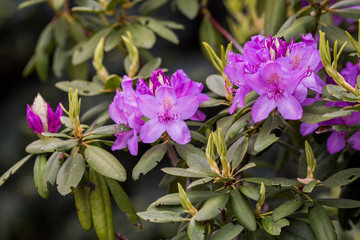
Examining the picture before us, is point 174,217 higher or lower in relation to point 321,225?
higher

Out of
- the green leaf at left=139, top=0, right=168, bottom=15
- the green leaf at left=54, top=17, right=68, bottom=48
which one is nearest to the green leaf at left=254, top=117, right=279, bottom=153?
the green leaf at left=139, top=0, right=168, bottom=15

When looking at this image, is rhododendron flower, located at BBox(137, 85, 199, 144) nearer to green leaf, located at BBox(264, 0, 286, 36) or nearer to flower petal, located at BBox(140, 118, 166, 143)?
flower petal, located at BBox(140, 118, 166, 143)

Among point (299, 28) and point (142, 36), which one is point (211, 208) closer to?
point (299, 28)

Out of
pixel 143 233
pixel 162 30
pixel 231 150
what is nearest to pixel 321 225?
pixel 231 150

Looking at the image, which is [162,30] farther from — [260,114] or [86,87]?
[260,114]

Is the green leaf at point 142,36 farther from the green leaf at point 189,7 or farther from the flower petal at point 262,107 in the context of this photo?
the flower petal at point 262,107

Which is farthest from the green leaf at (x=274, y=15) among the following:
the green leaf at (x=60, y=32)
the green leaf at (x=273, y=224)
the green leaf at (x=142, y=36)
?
the green leaf at (x=60, y=32)

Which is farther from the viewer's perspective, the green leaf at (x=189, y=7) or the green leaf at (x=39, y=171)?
the green leaf at (x=189, y=7)
